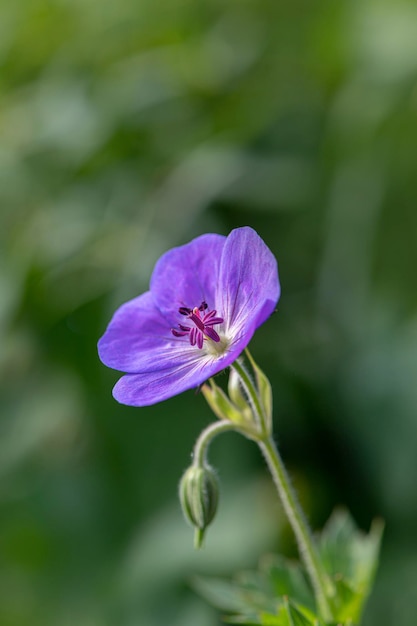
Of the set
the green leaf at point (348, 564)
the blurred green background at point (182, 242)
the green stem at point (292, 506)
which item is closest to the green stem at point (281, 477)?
the green stem at point (292, 506)

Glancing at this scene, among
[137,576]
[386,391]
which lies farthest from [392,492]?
[137,576]

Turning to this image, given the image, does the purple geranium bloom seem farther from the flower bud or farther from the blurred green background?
the blurred green background

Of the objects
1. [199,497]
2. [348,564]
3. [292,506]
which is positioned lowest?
[348,564]

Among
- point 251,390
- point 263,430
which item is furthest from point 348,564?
point 251,390

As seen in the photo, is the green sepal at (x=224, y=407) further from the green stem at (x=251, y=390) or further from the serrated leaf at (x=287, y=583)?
the serrated leaf at (x=287, y=583)

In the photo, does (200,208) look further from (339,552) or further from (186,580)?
(339,552)

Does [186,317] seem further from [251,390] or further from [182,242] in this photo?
[182,242]
